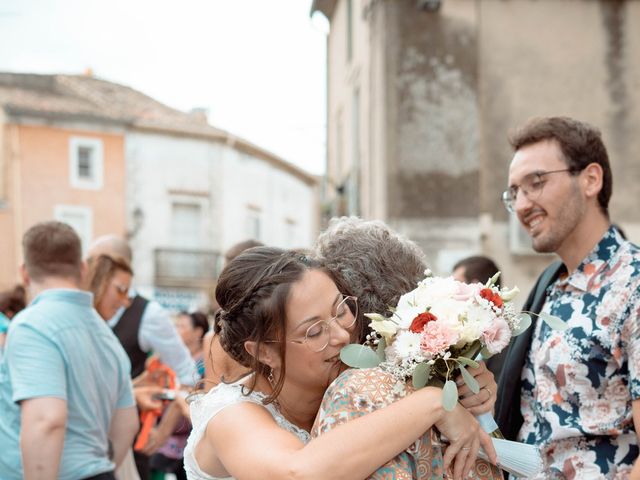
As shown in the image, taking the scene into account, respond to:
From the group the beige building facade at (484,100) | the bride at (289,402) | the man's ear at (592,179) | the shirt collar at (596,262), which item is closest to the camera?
the bride at (289,402)

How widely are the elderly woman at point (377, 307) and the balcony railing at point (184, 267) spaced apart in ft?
103

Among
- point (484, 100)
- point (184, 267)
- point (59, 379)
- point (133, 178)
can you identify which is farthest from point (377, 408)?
point (184, 267)

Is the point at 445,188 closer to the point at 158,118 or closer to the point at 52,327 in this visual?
the point at 52,327

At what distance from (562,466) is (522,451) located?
0.79 metres

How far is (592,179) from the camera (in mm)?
3430

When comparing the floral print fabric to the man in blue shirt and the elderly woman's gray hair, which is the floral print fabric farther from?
the man in blue shirt

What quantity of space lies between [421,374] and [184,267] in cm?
3257

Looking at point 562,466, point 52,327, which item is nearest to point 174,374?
point 52,327

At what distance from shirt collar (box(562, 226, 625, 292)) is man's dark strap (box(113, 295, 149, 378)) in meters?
3.46

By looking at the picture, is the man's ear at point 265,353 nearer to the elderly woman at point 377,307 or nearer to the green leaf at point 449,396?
the elderly woman at point 377,307

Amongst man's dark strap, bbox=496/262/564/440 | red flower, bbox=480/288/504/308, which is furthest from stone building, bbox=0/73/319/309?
red flower, bbox=480/288/504/308

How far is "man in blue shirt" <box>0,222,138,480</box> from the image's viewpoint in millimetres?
3811

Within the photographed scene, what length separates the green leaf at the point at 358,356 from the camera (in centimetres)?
224

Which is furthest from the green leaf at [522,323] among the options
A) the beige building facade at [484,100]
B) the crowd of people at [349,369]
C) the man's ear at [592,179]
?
the beige building facade at [484,100]
